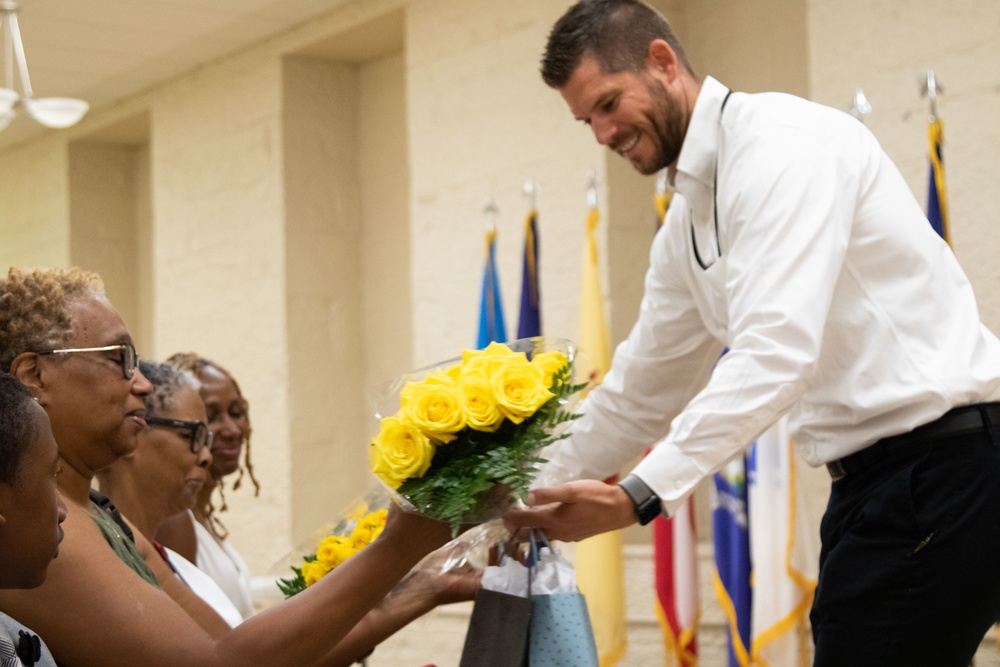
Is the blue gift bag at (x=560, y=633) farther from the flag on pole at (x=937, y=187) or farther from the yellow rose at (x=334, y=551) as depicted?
the flag on pole at (x=937, y=187)

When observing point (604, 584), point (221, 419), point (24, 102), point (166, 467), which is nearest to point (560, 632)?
point (166, 467)

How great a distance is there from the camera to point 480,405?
66.7 inches

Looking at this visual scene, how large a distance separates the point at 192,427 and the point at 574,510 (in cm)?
118

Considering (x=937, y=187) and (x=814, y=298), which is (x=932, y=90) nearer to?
(x=937, y=187)

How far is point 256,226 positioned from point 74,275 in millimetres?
5089

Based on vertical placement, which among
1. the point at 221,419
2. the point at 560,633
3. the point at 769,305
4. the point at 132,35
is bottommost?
the point at 560,633

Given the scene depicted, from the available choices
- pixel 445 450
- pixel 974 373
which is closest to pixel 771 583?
pixel 974 373

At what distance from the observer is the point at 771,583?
3975mm

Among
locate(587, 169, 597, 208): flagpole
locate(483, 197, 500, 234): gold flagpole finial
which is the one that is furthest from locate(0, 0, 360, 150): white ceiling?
locate(587, 169, 597, 208): flagpole

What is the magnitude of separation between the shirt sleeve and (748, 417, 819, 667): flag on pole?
201cm

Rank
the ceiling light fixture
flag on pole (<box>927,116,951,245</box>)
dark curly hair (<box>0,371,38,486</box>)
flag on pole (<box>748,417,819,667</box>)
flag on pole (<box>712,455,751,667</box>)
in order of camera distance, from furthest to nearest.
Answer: the ceiling light fixture < flag on pole (<box>712,455,751,667</box>) < flag on pole (<box>748,417,819,667</box>) < flag on pole (<box>927,116,951,245</box>) < dark curly hair (<box>0,371,38,486</box>)

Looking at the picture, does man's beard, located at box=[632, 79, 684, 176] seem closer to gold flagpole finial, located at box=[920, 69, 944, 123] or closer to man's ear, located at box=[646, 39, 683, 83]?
man's ear, located at box=[646, 39, 683, 83]

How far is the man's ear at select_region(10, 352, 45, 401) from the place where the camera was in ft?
6.06

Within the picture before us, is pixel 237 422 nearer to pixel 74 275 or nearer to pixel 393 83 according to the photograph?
pixel 74 275
